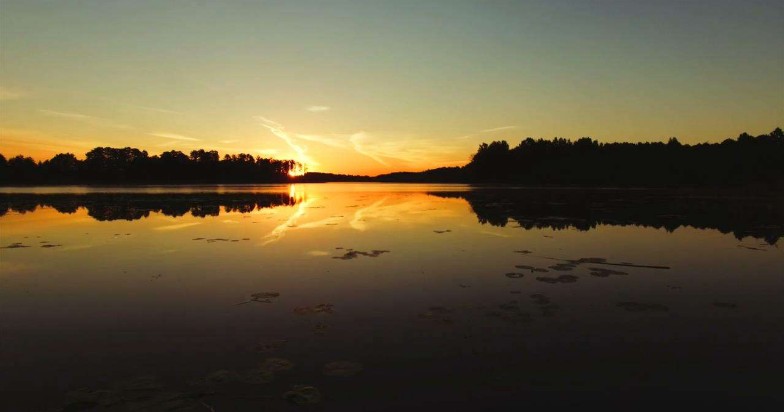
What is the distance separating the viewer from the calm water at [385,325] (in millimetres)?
5887

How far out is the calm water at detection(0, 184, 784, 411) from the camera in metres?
5.89

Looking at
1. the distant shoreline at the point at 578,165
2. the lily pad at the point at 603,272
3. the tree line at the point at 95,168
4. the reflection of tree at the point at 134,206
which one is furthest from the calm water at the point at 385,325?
the tree line at the point at 95,168

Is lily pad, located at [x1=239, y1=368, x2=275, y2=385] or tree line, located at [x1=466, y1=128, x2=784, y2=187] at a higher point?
tree line, located at [x1=466, y1=128, x2=784, y2=187]

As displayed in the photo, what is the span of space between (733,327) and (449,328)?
5.54 metres

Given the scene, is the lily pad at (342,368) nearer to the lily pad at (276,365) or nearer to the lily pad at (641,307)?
the lily pad at (276,365)

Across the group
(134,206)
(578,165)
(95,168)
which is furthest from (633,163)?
(95,168)

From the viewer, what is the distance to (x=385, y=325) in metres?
8.42

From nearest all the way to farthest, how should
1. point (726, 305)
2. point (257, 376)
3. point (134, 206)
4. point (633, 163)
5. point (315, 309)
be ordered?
point (257, 376) → point (315, 309) → point (726, 305) → point (134, 206) → point (633, 163)

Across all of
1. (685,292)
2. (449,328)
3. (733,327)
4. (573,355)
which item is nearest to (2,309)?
(449,328)

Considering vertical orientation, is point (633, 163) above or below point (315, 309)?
above

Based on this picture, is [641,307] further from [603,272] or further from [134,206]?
[134,206]

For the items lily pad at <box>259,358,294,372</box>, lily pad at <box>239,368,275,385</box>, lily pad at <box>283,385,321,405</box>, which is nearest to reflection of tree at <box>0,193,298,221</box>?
lily pad at <box>259,358,294,372</box>

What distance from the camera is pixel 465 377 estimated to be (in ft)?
20.5

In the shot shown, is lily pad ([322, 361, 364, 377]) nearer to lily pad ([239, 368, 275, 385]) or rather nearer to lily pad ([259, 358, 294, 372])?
lily pad ([259, 358, 294, 372])
